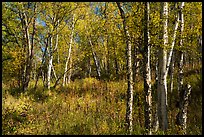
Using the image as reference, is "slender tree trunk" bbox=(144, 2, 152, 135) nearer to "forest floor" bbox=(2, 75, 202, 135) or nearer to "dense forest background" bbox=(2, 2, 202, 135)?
"dense forest background" bbox=(2, 2, 202, 135)

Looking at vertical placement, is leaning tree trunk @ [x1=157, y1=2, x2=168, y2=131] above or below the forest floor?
above

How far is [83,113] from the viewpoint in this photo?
Result: 9336mm

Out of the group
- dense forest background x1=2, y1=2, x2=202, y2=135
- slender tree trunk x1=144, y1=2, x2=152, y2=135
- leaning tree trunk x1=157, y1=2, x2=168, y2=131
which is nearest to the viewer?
slender tree trunk x1=144, y1=2, x2=152, y2=135

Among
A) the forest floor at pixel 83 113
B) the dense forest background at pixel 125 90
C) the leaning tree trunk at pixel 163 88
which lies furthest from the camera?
the forest floor at pixel 83 113

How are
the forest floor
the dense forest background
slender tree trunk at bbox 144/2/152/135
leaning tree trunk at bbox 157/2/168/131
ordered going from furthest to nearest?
the forest floor
leaning tree trunk at bbox 157/2/168/131
the dense forest background
slender tree trunk at bbox 144/2/152/135

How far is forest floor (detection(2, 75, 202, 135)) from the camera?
7.71 m

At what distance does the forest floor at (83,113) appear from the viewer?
7.71 m

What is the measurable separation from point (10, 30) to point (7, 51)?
183cm

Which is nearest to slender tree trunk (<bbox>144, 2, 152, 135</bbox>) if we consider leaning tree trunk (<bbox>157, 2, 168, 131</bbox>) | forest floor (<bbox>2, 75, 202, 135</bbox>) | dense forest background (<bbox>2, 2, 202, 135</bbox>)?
dense forest background (<bbox>2, 2, 202, 135</bbox>)

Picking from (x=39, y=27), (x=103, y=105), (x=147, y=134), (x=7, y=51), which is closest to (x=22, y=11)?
(x=7, y=51)

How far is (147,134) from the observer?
6.13 meters

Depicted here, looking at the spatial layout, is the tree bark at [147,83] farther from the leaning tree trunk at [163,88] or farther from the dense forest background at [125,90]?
the leaning tree trunk at [163,88]

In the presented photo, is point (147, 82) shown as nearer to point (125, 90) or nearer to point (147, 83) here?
point (147, 83)

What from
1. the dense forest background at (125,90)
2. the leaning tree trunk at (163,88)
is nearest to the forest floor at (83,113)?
the dense forest background at (125,90)
